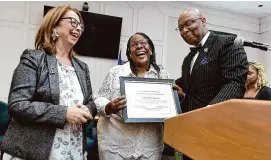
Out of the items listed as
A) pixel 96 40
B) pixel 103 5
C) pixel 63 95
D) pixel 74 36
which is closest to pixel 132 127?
pixel 63 95

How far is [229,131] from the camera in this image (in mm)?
614

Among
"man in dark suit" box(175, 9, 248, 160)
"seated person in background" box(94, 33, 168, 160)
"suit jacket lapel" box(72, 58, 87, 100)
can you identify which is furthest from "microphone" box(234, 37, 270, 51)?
"suit jacket lapel" box(72, 58, 87, 100)

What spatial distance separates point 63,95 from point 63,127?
16cm

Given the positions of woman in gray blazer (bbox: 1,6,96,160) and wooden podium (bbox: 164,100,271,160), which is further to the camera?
woman in gray blazer (bbox: 1,6,96,160)

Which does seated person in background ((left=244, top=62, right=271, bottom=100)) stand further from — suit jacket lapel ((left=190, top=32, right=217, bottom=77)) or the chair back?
the chair back

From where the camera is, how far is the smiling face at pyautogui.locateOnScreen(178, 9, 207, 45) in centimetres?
174

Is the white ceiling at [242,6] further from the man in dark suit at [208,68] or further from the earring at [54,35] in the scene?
the earring at [54,35]

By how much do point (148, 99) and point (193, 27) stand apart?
56 centimetres

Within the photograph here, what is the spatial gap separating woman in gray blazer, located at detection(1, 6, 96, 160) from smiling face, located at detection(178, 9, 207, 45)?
0.74m

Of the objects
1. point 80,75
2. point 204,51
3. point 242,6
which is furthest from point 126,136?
point 242,6

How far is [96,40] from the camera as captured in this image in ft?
17.0

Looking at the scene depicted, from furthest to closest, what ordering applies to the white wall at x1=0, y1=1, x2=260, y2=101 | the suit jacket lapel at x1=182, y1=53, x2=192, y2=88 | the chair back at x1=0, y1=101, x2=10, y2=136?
the white wall at x1=0, y1=1, x2=260, y2=101 < the chair back at x1=0, y1=101, x2=10, y2=136 < the suit jacket lapel at x1=182, y1=53, x2=192, y2=88

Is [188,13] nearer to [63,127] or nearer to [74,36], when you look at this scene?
[74,36]

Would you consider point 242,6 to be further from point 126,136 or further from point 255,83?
point 126,136
